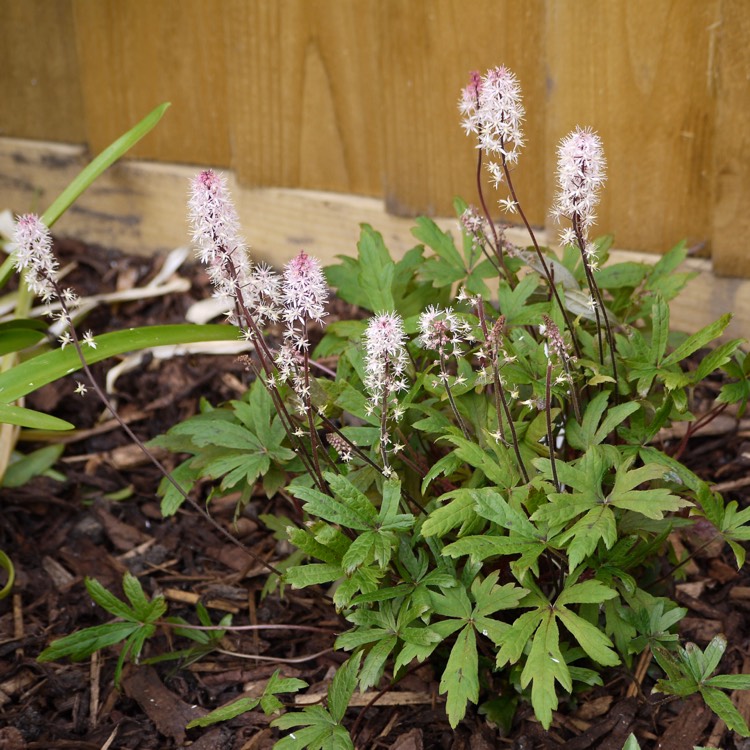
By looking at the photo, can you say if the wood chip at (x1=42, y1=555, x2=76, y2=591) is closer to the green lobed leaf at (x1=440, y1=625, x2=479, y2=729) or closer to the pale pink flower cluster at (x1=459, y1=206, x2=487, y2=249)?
the green lobed leaf at (x1=440, y1=625, x2=479, y2=729)

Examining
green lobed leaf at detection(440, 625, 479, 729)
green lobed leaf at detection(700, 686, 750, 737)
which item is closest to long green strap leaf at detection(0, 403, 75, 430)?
green lobed leaf at detection(440, 625, 479, 729)

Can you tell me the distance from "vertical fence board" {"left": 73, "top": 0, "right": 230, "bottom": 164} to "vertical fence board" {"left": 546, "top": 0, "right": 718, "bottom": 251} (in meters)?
1.15

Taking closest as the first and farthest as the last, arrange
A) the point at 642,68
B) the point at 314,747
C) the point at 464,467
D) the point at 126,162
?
the point at 314,747, the point at 464,467, the point at 642,68, the point at 126,162

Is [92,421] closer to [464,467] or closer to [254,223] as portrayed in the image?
[254,223]

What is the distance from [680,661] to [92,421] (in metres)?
1.68

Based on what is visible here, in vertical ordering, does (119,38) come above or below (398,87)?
above

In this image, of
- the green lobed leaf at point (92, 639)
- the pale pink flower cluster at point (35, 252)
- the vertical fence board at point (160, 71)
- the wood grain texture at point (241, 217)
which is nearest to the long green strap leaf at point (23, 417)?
the pale pink flower cluster at point (35, 252)

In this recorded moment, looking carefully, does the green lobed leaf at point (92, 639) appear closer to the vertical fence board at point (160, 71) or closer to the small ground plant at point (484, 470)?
the small ground plant at point (484, 470)

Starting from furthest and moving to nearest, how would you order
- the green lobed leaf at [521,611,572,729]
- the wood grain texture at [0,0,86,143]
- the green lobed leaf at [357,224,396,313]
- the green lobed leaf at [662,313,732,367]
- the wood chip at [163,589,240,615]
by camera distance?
the wood grain texture at [0,0,86,143]
the wood chip at [163,589,240,615]
the green lobed leaf at [357,224,396,313]
the green lobed leaf at [662,313,732,367]
the green lobed leaf at [521,611,572,729]

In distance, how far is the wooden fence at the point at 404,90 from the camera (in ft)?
7.09

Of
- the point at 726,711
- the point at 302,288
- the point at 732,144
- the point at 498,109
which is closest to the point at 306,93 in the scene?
the point at 732,144

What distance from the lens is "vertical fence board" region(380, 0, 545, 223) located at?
2338 millimetres

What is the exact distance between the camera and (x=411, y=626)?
1.48 meters

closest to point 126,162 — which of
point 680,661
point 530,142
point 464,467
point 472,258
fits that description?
point 530,142
